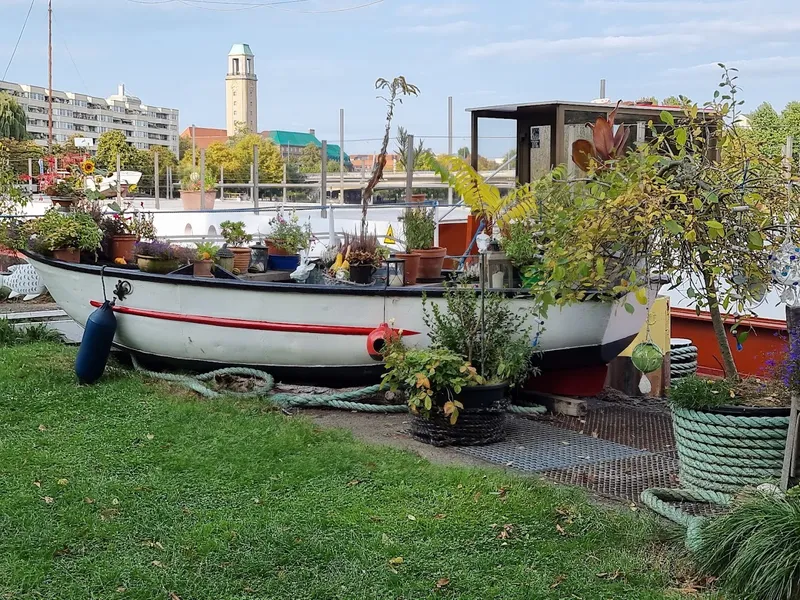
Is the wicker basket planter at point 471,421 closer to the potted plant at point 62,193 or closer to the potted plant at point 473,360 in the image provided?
the potted plant at point 473,360

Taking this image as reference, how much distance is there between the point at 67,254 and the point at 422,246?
3.50m

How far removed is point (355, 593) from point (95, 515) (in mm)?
1637

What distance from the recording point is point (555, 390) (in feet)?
25.5

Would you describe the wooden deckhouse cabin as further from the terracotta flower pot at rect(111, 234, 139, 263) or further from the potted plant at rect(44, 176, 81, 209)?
the potted plant at rect(44, 176, 81, 209)

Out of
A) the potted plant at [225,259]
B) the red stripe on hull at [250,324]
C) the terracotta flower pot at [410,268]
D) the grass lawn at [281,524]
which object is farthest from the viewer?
the potted plant at [225,259]

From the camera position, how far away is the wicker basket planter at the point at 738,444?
4.83m

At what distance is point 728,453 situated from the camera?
4867 mm

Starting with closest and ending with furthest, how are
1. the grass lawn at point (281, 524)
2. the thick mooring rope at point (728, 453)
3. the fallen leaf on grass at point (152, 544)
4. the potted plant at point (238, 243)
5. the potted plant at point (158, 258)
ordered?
the grass lawn at point (281, 524), the fallen leaf on grass at point (152, 544), the thick mooring rope at point (728, 453), the potted plant at point (158, 258), the potted plant at point (238, 243)

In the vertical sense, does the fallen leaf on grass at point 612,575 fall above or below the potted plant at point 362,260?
below

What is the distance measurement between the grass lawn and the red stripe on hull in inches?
48.7

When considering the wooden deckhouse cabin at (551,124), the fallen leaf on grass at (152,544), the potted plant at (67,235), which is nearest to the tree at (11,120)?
the potted plant at (67,235)

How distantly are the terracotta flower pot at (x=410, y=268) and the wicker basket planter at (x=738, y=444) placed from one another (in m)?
3.57

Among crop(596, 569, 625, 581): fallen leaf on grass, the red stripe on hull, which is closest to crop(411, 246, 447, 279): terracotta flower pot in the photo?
the red stripe on hull

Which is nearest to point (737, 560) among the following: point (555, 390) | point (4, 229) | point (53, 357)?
point (555, 390)
